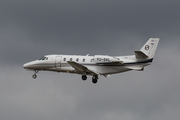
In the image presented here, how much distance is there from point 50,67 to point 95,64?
6.98 m

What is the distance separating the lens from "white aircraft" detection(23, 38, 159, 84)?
67.3 metres

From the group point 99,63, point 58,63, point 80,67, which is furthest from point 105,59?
point 58,63

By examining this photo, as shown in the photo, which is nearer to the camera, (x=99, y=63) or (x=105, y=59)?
(x=105, y=59)

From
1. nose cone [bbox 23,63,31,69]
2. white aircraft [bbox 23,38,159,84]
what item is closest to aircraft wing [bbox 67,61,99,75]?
white aircraft [bbox 23,38,159,84]

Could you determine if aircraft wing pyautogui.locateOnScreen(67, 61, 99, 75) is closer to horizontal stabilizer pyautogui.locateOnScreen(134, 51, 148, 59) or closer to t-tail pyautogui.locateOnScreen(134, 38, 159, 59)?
horizontal stabilizer pyautogui.locateOnScreen(134, 51, 148, 59)

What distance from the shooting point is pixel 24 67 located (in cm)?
7331

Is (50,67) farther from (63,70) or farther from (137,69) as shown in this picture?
(137,69)

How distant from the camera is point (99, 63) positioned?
225 ft

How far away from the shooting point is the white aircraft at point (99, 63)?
67312mm

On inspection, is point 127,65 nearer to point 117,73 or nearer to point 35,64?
point 117,73

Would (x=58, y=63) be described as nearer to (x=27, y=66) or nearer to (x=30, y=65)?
(x=30, y=65)

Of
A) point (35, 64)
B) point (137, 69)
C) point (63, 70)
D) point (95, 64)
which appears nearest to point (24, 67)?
point (35, 64)

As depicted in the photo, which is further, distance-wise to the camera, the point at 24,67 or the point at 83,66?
the point at 24,67

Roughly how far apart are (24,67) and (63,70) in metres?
6.61
